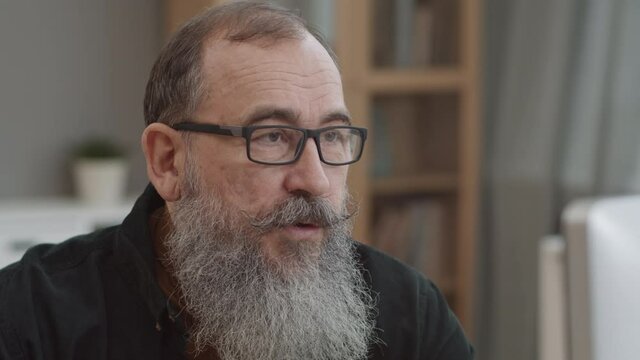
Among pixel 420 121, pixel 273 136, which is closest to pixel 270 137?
pixel 273 136

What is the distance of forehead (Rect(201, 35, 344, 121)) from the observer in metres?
1.32

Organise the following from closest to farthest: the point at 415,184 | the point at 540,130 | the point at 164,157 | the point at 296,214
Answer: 1. the point at 296,214
2. the point at 164,157
3. the point at 540,130
4. the point at 415,184

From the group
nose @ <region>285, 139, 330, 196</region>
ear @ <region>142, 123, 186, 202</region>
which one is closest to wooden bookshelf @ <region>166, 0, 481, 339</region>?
ear @ <region>142, 123, 186, 202</region>

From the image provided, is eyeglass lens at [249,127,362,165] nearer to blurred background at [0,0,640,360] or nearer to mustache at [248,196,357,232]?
mustache at [248,196,357,232]

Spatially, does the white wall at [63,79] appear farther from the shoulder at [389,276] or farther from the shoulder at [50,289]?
the shoulder at [389,276]

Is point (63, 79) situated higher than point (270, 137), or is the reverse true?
point (63, 79)

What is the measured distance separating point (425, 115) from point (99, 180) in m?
1.18

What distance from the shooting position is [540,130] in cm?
318

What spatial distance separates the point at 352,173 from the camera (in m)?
3.25

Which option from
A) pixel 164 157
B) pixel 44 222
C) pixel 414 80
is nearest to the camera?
pixel 164 157

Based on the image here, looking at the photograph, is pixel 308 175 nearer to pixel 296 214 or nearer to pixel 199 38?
pixel 296 214

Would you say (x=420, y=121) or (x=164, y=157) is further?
(x=420, y=121)

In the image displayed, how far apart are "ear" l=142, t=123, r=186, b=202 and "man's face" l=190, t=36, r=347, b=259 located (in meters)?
0.05

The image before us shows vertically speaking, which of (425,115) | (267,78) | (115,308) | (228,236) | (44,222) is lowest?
(44,222)
